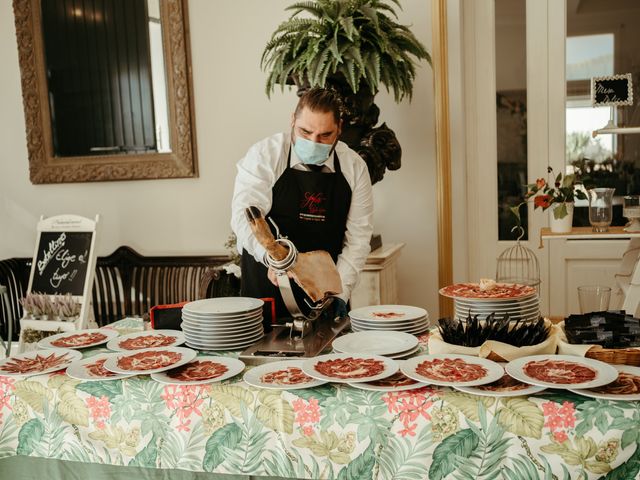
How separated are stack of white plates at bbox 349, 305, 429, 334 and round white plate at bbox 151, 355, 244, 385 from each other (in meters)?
0.39

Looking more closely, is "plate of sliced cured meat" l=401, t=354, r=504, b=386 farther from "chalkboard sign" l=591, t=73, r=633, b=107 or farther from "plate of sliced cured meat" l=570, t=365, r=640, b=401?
"chalkboard sign" l=591, t=73, r=633, b=107

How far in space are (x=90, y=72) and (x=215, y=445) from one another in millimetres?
3401

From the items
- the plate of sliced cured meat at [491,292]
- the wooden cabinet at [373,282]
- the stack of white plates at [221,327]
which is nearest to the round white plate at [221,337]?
the stack of white plates at [221,327]

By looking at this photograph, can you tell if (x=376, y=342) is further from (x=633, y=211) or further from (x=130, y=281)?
(x=130, y=281)

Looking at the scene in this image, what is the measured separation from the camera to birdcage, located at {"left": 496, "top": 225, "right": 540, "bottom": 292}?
378 cm

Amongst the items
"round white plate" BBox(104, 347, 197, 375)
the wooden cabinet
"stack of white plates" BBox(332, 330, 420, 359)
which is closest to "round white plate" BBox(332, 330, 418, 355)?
"stack of white plates" BBox(332, 330, 420, 359)

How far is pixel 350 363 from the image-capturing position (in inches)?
56.6

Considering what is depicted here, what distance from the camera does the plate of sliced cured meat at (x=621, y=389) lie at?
1195 millimetres

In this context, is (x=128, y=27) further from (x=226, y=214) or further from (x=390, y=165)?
(x=390, y=165)

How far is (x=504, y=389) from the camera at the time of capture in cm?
127

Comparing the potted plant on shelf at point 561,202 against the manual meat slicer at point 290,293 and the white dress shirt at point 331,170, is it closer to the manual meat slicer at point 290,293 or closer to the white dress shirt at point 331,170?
→ the white dress shirt at point 331,170

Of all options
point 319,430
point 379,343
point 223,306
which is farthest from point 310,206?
point 319,430

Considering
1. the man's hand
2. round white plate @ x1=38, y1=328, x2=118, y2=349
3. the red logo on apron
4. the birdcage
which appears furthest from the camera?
the birdcage

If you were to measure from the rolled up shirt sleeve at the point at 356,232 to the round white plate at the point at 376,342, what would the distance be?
1.54ft
